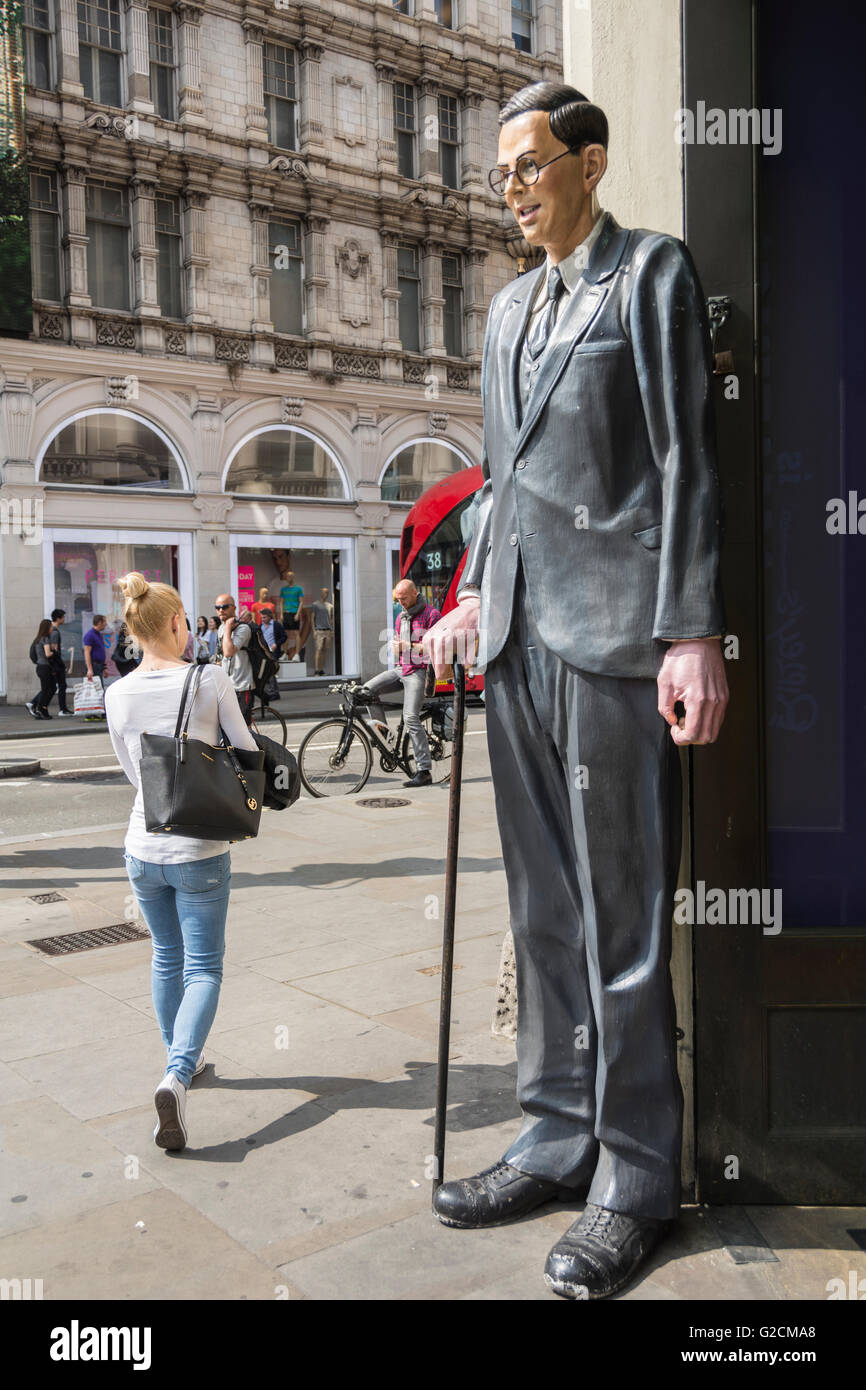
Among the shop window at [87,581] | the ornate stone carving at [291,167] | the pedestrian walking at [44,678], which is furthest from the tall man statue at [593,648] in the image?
the ornate stone carving at [291,167]

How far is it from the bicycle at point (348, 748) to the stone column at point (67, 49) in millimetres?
18263

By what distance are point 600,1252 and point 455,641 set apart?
1.41 meters

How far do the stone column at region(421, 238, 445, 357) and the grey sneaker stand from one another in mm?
27680

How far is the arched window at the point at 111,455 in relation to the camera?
931 inches

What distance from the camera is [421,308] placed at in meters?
29.8

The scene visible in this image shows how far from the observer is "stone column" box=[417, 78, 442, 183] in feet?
97.5

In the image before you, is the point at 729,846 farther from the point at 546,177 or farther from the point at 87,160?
the point at 87,160

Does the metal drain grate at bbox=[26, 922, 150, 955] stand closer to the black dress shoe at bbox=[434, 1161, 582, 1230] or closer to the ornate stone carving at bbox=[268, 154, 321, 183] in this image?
the black dress shoe at bbox=[434, 1161, 582, 1230]

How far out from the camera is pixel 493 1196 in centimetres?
295

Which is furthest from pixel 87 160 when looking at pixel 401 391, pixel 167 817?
pixel 167 817

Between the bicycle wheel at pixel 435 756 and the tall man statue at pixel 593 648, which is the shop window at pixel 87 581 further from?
the tall man statue at pixel 593 648

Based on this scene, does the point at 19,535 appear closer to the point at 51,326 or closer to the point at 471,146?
the point at 51,326

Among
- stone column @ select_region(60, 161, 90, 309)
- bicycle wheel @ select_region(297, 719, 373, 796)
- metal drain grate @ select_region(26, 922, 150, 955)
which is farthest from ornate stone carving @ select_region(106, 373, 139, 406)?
metal drain grate @ select_region(26, 922, 150, 955)

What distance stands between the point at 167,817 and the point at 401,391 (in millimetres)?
26448
